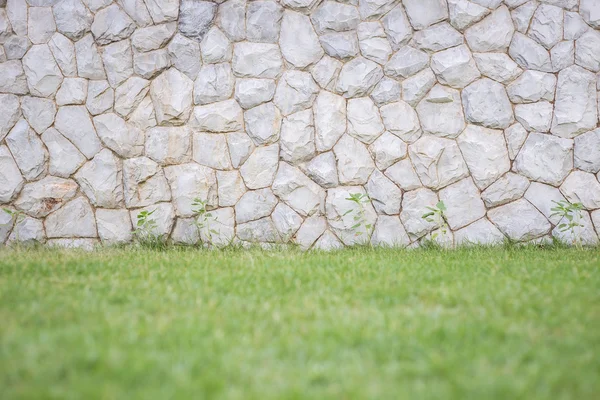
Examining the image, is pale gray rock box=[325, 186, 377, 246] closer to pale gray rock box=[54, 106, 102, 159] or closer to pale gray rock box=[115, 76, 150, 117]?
pale gray rock box=[115, 76, 150, 117]

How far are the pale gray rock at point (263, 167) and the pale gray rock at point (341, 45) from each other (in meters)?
1.03

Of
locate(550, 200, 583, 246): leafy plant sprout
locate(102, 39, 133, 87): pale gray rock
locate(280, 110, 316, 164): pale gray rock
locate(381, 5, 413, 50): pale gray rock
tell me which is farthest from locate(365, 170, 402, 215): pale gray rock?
locate(102, 39, 133, 87): pale gray rock

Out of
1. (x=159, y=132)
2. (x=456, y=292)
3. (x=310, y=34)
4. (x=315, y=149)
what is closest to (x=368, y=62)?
(x=310, y=34)

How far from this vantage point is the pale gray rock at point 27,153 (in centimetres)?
523

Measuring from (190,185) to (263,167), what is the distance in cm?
71

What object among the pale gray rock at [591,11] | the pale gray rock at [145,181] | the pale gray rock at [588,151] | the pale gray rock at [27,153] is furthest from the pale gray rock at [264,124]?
the pale gray rock at [591,11]

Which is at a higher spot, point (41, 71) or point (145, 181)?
point (41, 71)

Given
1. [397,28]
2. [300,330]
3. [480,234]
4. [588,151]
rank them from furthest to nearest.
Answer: [397,28], [480,234], [588,151], [300,330]

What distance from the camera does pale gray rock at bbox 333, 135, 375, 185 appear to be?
17.0 feet

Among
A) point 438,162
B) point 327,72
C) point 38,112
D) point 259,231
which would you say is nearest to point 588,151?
point 438,162

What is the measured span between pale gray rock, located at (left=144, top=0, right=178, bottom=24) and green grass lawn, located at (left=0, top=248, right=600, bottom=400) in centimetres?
248

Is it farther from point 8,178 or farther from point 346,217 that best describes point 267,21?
point 8,178

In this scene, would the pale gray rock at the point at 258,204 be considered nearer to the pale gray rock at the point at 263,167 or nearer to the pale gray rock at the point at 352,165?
the pale gray rock at the point at 263,167

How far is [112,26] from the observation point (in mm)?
5273
